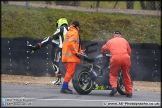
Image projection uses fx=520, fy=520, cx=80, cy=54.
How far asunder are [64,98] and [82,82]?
99 centimetres

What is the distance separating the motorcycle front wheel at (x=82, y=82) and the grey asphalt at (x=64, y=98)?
140 mm

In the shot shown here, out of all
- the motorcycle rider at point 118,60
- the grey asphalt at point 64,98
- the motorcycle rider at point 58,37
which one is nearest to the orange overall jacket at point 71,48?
the motorcycle rider at point 118,60

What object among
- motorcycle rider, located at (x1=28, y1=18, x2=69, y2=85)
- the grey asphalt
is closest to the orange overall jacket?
the grey asphalt

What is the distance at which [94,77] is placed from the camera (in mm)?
13273

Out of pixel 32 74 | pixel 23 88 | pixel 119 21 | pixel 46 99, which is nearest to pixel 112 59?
pixel 46 99

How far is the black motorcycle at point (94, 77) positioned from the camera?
43.0 ft

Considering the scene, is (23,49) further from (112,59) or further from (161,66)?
(112,59)

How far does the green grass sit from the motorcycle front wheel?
8.37 m

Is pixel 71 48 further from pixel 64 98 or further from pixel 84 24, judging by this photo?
pixel 84 24

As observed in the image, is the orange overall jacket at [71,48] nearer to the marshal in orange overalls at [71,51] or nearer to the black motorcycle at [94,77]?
the marshal in orange overalls at [71,51]

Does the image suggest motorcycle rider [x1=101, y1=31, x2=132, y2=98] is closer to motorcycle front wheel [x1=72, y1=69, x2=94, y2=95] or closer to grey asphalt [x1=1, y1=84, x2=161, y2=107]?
grey asphalt [x1=1, y1=84, x2=161, y2=107]

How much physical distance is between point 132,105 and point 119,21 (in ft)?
39.3

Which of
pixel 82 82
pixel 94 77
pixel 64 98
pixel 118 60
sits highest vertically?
pixel 118 60

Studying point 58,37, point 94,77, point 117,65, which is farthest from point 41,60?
point 117,65
